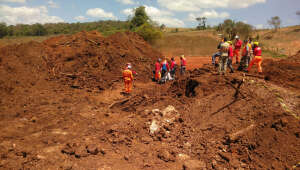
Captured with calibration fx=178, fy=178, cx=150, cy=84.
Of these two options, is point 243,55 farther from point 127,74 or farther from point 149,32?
point 149,32

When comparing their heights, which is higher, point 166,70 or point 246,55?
point 246,55

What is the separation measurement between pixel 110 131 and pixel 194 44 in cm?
3256

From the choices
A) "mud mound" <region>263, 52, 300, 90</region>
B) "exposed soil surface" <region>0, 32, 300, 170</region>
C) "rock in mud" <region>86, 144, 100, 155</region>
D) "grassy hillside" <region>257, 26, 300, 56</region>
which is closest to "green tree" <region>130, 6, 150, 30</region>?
"grassy hillside" <region>257, 26, 300, 56</region>

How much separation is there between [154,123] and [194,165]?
1.79 meters

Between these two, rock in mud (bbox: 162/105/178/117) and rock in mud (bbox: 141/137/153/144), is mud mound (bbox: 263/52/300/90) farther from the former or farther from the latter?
rock in mud (bbox: 141/137/153/144)

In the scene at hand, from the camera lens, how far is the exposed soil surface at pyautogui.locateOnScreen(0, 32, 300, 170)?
13.3 ft

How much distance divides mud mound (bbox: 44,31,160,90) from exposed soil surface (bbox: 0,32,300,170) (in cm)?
62

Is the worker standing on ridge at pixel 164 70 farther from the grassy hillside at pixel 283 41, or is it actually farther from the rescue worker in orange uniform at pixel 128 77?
the grassy hillside at pixel 283 41

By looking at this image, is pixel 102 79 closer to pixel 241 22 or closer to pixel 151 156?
pixel 151 156

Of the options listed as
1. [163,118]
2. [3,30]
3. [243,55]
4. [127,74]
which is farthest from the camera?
[3,30]

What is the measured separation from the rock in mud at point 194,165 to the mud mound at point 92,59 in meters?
6.67

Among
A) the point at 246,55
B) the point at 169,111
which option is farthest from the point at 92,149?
the point at 246,55

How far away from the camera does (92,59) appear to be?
10961 millimetres

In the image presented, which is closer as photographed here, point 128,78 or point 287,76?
point 287,76
